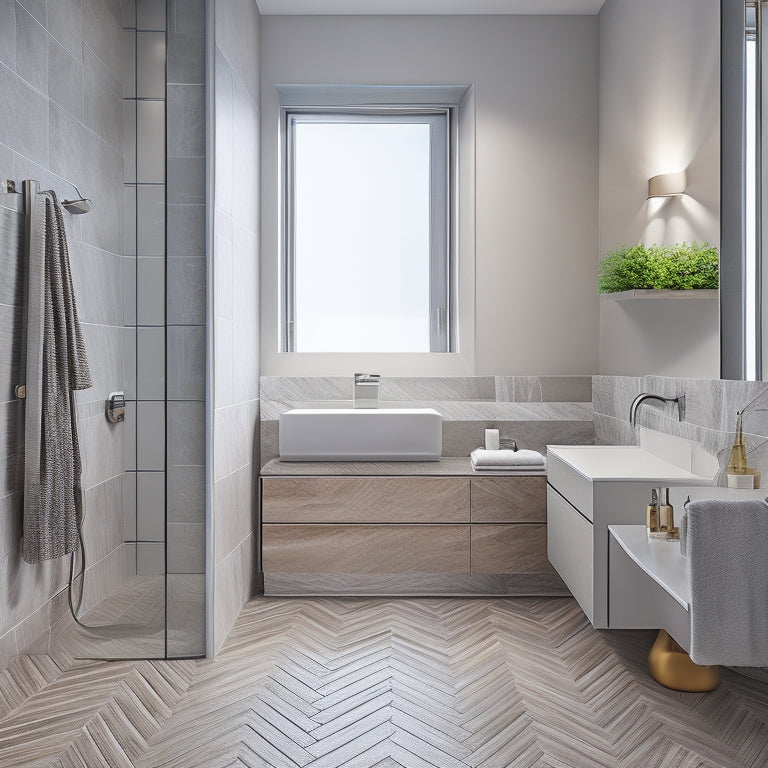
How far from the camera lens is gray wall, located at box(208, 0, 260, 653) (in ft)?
8.47

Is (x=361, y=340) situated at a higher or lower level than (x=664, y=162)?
lower

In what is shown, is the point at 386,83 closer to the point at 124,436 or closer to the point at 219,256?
the point at 219,256

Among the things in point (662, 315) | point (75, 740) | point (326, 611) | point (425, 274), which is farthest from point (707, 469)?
point (75, 740)

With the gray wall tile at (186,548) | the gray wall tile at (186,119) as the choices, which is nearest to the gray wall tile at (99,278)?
the gray wall tile at (186,119)

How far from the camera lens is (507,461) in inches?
121

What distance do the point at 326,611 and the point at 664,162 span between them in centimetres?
230

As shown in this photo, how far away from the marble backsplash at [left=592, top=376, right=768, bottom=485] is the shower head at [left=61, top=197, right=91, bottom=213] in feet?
7.22

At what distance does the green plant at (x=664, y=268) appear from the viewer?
2371 mm

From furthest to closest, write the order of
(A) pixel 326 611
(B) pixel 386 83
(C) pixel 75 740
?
(B) pixel 386 83, (A) pixel 326 611, (C) pixel 75 740

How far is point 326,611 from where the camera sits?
298cm

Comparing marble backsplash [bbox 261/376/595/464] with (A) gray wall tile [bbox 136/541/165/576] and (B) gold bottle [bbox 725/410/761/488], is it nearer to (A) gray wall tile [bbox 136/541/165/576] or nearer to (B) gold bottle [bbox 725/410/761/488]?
(A) gray wall tile [bbox 136/541/165/576]

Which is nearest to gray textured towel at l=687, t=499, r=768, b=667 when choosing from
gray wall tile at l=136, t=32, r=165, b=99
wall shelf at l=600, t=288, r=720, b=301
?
wall shelf at l=600, t=288, r=720, b=301

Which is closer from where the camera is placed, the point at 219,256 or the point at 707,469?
the point at 707,469

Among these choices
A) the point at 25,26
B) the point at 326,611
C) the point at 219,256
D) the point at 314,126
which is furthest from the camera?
→ the point at 314,126
